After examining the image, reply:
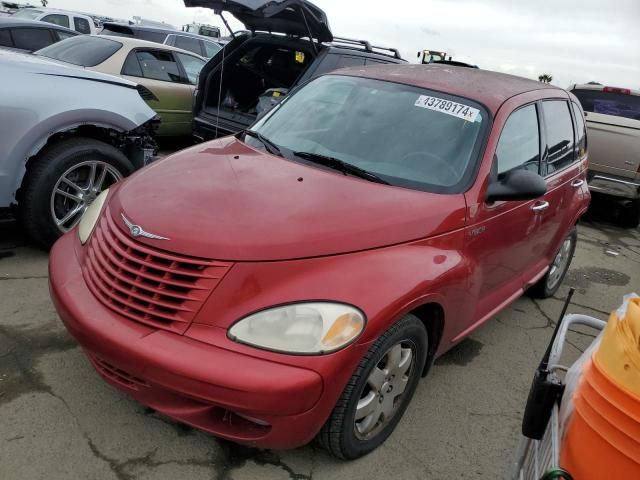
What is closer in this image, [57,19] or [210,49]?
Result: [210,49]

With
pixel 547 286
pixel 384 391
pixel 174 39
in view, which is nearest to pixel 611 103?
pixel 547 286

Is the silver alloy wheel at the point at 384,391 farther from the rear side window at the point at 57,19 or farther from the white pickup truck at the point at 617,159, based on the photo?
the rear side window at the point at 57,19

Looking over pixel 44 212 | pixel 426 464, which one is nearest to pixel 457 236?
pixel 426 464

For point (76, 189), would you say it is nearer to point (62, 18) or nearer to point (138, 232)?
point (138, 232)

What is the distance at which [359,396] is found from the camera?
7.32ft

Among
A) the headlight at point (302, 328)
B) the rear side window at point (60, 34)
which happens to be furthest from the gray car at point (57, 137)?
the rear side window at point (60, 34)

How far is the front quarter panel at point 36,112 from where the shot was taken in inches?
141

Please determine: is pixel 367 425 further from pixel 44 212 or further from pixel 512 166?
pixel 44 212

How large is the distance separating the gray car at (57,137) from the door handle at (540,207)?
298cm

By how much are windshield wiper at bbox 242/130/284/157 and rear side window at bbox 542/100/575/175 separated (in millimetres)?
1856

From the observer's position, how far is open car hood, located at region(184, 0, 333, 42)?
491 cm

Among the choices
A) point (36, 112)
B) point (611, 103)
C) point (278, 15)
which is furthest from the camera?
point (611, 103)

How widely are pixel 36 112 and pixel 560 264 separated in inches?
168

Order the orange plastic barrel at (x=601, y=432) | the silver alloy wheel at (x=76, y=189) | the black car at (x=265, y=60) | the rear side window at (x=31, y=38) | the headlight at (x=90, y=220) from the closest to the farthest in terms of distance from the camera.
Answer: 1. the orange plastic barrel at (x=601, y=432)
2. the headlight at (x=90, y=220)
3. the silver alloy wheel at (x=76, y=189)
4. the black car at (x=265, y=60)
5. the rear side window at (x=31, y=38)
